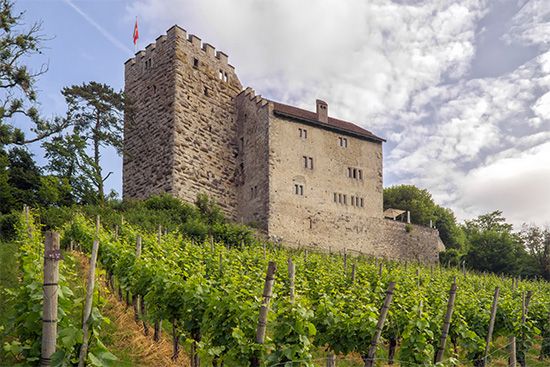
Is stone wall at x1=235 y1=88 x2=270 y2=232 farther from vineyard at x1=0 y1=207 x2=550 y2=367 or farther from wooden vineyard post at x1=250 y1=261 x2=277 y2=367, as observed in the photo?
wooden vineyard post at x1=250 y1=261 x2=277 y2=367

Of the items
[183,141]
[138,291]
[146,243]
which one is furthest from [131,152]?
[138,291]

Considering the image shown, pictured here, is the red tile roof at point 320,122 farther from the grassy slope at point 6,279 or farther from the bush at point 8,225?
the grassy slope at point 6,279

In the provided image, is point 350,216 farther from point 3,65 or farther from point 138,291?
point 138,291

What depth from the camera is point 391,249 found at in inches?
1304

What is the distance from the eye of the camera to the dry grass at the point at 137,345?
325 inches

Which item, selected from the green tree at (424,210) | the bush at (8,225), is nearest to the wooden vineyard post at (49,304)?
the bush at (8,225)

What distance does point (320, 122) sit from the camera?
32.2m

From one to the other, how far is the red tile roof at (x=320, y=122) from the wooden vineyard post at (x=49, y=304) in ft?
86.2

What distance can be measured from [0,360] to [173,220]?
1710 cm

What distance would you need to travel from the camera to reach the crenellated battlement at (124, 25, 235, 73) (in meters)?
→ 29.9

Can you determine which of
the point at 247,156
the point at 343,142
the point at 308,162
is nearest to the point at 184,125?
the point at 247,156

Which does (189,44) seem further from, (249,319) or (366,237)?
(249,319)

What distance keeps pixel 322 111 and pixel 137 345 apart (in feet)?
85.5

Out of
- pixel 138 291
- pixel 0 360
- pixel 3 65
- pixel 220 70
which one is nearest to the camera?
pixel 0 360
